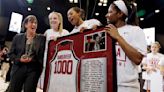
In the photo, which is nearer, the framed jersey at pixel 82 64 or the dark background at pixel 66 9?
the framed jersey at pixel 82 64

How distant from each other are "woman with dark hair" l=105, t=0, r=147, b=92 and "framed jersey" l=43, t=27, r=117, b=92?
0.10 m

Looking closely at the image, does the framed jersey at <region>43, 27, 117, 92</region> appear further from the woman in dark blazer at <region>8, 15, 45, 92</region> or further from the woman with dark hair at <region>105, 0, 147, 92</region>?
the woman in dark blazer at <region>8, 15, 45, 92</region>

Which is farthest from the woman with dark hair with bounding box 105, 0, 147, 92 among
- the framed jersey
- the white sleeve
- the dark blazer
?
the dark blazer

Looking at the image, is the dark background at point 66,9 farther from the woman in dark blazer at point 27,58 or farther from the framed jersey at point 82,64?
the framed jersey at point 82,64

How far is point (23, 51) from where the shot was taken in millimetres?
2779

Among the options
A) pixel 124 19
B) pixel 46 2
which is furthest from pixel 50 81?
pixel 46 2

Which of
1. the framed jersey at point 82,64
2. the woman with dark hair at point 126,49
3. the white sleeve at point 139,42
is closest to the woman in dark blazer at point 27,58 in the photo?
the framed jersey at point 82,64

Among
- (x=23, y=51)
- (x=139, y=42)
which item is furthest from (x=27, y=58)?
(x=139, y=42)

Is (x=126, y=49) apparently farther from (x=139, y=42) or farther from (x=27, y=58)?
(x=27, y=58)

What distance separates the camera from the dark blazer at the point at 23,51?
2.74 m

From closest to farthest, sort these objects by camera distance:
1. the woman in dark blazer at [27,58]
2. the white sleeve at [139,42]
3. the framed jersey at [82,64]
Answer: the framed jersey at [82,64] < the white sleeve at [139,42] < the woman in dark blazer at [27,58]

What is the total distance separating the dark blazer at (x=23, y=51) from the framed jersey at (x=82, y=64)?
81cm

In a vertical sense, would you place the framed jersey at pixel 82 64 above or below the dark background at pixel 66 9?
below

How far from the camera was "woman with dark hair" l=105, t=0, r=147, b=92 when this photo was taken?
1567mm
